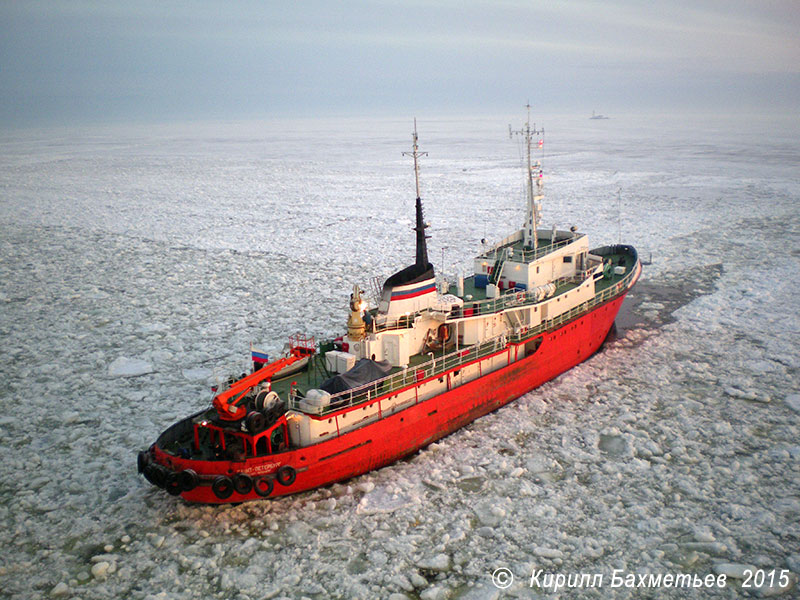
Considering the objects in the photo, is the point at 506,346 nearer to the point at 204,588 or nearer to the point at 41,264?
the point at 204,588

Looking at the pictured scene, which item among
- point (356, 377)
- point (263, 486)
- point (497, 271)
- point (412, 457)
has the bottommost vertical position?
point (412, 457)

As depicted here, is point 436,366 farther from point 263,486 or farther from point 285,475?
point 263,486

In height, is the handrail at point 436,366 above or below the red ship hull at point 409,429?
above

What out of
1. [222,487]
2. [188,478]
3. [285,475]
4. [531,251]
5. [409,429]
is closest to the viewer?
[188,478]

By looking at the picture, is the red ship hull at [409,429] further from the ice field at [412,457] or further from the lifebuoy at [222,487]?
the ice field at [412,457]

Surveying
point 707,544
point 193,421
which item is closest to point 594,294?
point 707,544

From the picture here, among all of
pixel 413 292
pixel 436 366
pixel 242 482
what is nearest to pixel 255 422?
pixel 242 482

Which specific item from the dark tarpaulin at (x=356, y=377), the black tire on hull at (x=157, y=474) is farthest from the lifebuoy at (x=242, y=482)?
the dark tarpaulin at (x=356, y=377)
